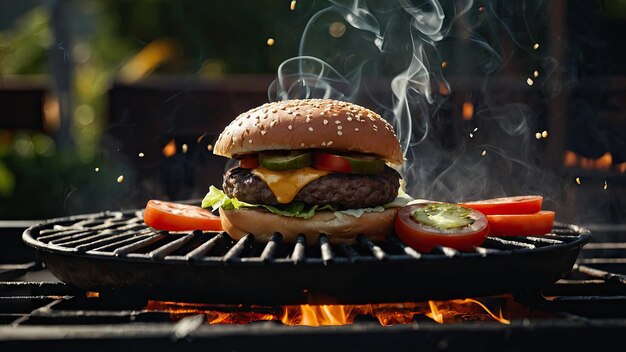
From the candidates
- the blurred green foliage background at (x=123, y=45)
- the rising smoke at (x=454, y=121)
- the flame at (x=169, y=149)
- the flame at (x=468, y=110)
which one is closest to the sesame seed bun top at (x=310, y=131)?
the rising smoke at (x=454, y=121)

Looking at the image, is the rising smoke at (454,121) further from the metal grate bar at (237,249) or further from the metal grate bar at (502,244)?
the metal grate bar at (237,249)

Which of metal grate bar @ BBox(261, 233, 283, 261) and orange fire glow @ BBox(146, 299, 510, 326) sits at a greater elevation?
metal grate bar @ BBox(261, 233, 283, 261)

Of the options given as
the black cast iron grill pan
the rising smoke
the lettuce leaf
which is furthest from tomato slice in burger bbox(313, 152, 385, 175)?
the rising smoke

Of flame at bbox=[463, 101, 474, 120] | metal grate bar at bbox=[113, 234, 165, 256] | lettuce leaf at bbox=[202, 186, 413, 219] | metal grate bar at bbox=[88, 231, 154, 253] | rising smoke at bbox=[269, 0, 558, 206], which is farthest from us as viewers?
flame at bbox=[463, 101, 474, 120]

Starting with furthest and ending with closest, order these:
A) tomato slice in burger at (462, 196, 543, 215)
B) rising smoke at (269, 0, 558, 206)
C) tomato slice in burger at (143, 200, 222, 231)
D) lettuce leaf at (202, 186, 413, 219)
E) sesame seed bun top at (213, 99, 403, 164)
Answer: rising smoke at (269, 0, 558, 206) < tomato slice in burger at (143, 200, 222, 231) < tomato slice in burger at (462, 196, 543, 215) < sesame seed bun top at (213, 99, 403, 164) < lettuce leaf at (202, 186, 413, 219)

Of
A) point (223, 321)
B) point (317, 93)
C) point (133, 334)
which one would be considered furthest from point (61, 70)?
point (133, 334)

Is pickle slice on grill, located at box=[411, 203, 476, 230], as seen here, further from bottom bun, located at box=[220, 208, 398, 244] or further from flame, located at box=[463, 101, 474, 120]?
flame, located at box=[463, 101, 474, 120]
